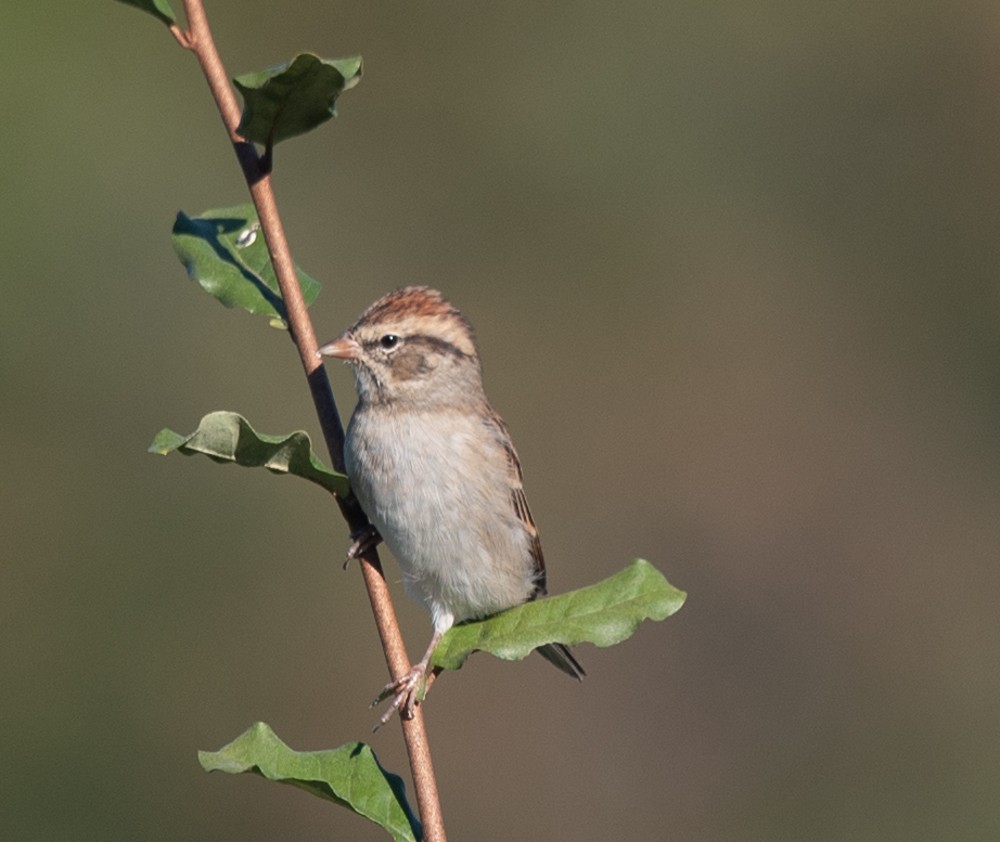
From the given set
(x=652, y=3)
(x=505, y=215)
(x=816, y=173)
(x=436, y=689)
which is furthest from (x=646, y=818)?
(x=652, y=3)

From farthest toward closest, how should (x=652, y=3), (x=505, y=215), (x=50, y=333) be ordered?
1. (x=652, y=3)
2. (x=505, y=215)
3. (x=50, y=333)

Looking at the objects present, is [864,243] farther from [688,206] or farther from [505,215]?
Result: [505,215]

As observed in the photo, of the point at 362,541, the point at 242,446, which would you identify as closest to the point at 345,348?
the point at 362,541

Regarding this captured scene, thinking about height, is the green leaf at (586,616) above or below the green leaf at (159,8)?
below

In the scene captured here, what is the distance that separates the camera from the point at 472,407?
405 centimetres

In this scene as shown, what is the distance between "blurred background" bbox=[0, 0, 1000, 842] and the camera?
316 inches

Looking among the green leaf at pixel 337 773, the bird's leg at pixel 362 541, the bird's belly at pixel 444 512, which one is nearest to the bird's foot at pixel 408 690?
the green leaf at pixel 337 773

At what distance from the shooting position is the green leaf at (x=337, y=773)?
2398 mm

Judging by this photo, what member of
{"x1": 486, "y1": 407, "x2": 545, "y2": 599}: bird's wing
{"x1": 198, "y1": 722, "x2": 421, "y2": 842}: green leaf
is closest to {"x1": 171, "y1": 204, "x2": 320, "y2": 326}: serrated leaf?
{"x1": 198, "y1": 722, "x2": 421, "y2": 842}: green leaf

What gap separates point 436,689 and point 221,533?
59.1 inches

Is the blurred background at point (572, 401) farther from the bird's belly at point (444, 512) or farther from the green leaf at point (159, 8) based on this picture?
the green leaf at point (159, 8)

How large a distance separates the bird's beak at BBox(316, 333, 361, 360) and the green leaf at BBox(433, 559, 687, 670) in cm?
131

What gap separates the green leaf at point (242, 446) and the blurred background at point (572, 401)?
5.36 metres

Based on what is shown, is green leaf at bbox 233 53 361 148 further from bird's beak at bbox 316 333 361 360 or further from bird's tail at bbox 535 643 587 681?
bird's tail at bbox 535 643 587 681
